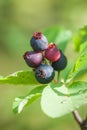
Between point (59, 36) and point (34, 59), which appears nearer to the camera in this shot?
point (34, 59)

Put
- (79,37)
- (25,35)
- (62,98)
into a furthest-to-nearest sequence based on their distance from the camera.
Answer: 1. (25,35)
2. (79,37)
3. (62,98)

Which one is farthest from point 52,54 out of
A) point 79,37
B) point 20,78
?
point 79,37

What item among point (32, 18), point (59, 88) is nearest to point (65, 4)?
point (32, 18)

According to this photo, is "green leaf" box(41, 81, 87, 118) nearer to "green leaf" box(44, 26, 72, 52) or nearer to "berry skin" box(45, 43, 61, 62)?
"berry skin" box(45, 43, 61, 62)

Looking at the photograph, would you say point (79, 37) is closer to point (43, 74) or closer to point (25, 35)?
point (43, 74)

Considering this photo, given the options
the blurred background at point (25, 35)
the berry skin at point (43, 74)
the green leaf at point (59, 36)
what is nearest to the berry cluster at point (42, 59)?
the berry skin at point (43, 74)

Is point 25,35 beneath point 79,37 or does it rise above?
beneath

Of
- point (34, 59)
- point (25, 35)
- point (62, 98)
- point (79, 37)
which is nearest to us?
point (62, 98)

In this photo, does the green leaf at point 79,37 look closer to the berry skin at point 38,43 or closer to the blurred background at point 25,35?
the berry skin at point 38,43
